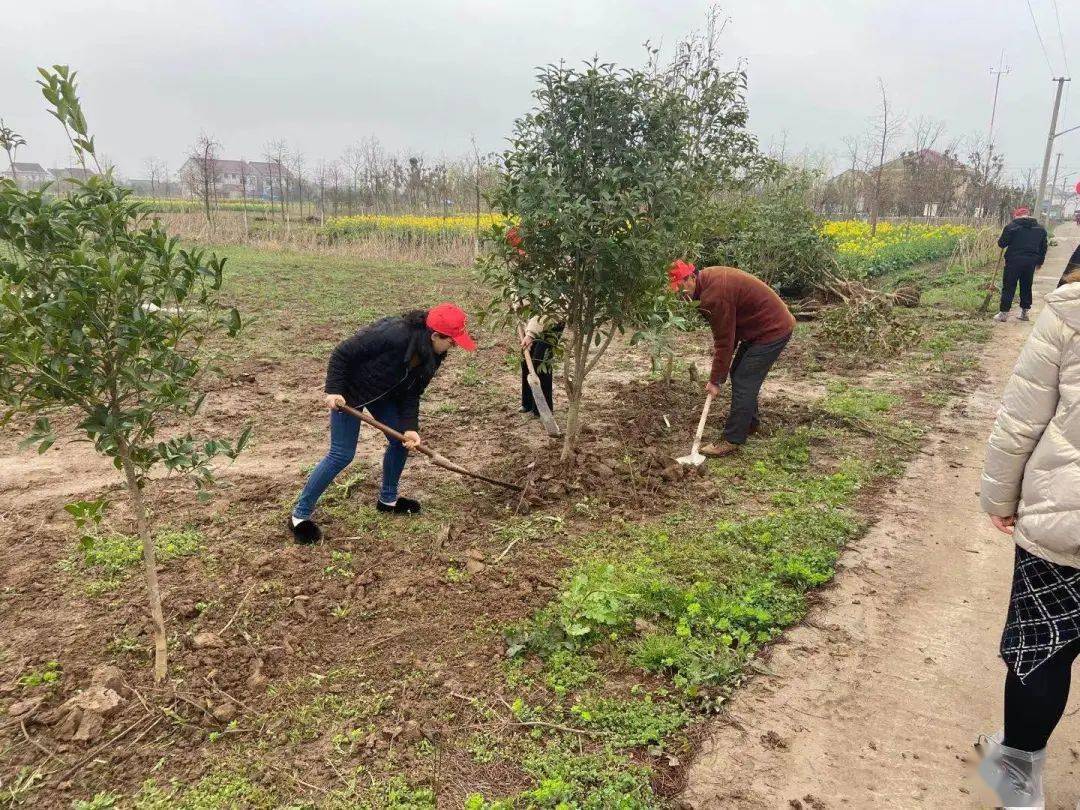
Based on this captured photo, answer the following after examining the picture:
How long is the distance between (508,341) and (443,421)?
141 inches

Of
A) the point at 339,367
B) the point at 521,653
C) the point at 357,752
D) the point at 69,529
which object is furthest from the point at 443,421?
the point at 357,752

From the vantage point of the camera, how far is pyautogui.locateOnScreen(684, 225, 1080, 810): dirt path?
251 cm

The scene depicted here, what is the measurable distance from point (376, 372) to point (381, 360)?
0.27 feet

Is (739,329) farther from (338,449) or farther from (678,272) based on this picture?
(338,449)

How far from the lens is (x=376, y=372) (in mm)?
4117

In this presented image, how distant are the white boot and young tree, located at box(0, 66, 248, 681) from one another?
305 cm

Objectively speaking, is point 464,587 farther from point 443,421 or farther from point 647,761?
point 443,421

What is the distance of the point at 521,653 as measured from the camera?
320 cm

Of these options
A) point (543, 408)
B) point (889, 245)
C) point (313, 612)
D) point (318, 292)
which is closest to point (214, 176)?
point (318, 292)

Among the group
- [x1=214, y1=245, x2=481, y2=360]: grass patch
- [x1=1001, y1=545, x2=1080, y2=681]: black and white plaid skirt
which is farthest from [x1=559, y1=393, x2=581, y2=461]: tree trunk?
[x1=214, y1=245, x2=481, y2=360]: grass patch

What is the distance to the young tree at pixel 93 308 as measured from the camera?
226 cm

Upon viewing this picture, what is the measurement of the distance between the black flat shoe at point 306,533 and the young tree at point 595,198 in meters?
2.01

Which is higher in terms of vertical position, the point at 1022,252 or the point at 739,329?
the point at 1022,252

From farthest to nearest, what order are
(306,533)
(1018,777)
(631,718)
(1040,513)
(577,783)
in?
1. (306,533)
2. (631,718)
3. (577,783)
4. (1018,777)
5. (1040,513)
